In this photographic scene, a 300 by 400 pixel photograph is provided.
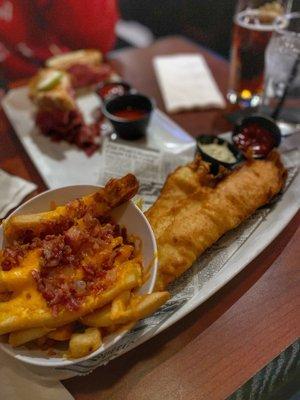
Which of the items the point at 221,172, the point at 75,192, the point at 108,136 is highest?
the point at 75,192

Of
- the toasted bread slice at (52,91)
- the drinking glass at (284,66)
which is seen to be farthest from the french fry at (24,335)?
the drinking glass at (284,66)

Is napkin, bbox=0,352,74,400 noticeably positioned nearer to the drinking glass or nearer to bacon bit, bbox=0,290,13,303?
bacon bit, bbox=0,290,13,303

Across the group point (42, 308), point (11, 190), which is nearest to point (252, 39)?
point (11, 190)

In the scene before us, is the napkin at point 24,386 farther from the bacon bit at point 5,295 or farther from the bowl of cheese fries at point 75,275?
the bacon bit at point 5,295

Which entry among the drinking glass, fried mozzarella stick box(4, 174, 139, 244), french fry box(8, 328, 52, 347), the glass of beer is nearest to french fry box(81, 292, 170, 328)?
french fry box(8, 328, 52, 347)

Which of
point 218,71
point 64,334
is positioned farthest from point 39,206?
point 218,71

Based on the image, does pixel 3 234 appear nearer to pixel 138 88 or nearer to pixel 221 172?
pixel 221 172

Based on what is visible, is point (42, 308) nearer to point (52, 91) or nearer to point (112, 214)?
point (112, 214)
